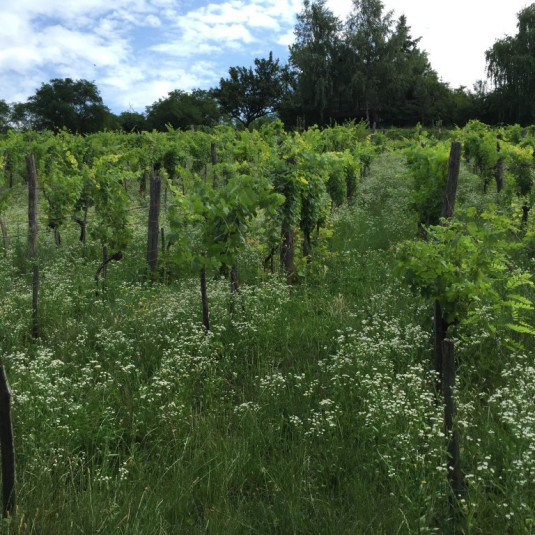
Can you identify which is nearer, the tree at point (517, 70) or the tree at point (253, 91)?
the tree at point (517, 70)

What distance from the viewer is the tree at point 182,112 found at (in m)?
50.6

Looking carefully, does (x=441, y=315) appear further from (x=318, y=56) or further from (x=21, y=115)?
(x=21, y=115)

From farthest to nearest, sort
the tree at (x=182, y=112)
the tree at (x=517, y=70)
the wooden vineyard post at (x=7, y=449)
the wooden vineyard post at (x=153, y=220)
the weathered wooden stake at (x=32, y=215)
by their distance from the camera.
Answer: the tree at (x=182, y=112) < the tree at (x=517, y=70) < the weathered wooden stake at (x=32, y=215) < the wooden vineyard post at (x=153, y=220) < the wooden vineyard post at (x=7, y=449)

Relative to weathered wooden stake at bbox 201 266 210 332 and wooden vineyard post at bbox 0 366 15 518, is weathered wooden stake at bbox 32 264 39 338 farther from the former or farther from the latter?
wooden vineyard post at bbox 0 366 15 518

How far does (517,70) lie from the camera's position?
1598 inches

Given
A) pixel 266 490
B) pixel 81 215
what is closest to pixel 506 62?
pixel 81 215

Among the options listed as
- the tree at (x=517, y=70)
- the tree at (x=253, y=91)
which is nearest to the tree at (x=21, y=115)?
the tree at (x=253, y=91)

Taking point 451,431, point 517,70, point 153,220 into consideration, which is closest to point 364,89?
point 517,70

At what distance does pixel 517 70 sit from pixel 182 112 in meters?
32.4

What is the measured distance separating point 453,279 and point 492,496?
162 centimetres

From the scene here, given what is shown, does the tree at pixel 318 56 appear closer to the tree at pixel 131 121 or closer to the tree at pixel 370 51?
the tree at pixel 370 51

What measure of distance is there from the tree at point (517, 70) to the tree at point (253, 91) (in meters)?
25.1

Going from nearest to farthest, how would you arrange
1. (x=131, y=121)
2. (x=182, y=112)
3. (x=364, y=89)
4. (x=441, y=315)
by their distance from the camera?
1. (x=441, y=315)
2. (x=364, y=89)
3. (x=182, y=112)
4. (x=131, y=121)

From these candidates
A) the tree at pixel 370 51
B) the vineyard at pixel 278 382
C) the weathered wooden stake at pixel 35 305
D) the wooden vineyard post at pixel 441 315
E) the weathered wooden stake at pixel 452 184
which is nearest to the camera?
the vineyard at pixel 278 382
